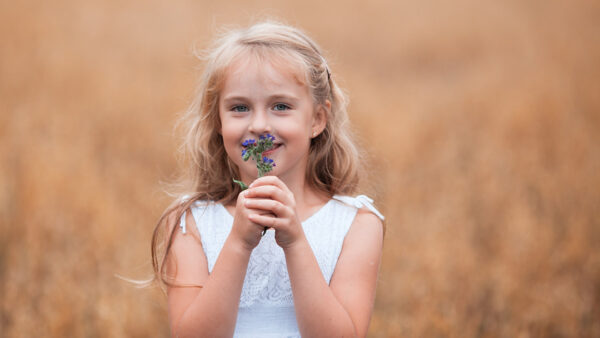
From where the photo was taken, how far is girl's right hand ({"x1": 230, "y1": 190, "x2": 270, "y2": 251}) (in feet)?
5.60

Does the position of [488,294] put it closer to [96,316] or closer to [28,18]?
[96,316]

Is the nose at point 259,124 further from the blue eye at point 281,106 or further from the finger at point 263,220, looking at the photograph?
the finger at point 263,220

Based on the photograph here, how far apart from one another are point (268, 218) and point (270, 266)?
1.28 ft

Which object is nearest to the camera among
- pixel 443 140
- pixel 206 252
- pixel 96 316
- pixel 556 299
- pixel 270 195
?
pixel 270 195

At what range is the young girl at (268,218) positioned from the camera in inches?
69.9

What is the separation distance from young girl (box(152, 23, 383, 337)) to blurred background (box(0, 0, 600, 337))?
51cm

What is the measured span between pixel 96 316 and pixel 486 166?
3807mm

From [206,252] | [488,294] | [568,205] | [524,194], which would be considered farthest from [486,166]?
[206,252]

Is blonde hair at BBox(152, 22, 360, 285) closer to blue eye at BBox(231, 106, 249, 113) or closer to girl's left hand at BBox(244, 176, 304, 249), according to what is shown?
blue eye at BBox(231, 106, 249, 113)

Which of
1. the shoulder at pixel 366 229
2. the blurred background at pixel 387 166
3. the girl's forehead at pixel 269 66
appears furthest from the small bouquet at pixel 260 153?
the blurred background at pixel 387 166

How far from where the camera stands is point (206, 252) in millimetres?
2039

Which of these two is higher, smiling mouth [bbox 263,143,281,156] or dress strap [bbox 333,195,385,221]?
smiling mouth [bbox 263,143,281,156]

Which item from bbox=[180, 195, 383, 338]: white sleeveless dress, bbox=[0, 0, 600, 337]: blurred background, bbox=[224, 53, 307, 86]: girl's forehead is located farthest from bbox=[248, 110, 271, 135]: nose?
bbox=[0, 0, 600, 337]: blurred background

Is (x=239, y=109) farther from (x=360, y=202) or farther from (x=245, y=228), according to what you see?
(x=360, y=202)
